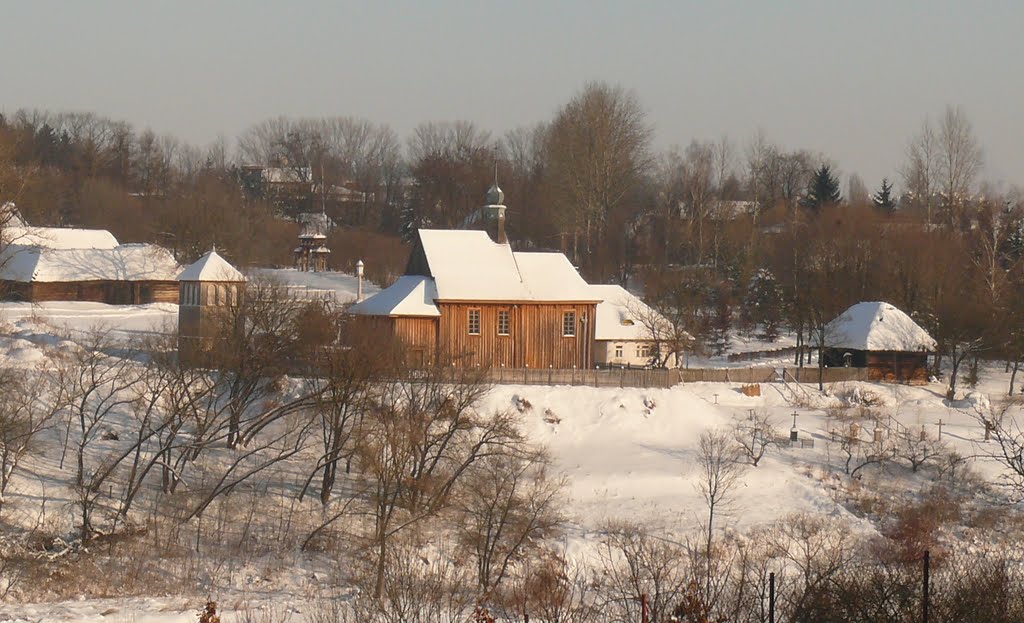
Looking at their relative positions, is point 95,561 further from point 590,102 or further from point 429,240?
point 590,102

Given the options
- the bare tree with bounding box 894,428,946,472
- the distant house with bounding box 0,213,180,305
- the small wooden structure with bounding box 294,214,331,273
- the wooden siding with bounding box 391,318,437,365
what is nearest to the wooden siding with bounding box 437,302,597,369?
the wooden siding with bounding box 391,318,437,365

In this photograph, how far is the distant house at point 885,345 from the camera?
41844 mm

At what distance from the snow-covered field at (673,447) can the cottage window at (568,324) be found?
4218 millimetres

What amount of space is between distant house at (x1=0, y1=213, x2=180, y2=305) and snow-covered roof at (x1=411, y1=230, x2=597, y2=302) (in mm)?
18900

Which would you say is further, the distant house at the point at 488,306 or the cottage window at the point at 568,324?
the cottage window at the point at 568,324

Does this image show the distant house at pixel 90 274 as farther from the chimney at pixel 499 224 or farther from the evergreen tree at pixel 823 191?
the evergreen tree at pixel 823 191

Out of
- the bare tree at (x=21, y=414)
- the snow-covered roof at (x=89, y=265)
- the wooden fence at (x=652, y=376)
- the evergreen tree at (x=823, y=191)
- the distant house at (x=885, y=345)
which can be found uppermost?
the evergreen tree at (x=823, y=191)

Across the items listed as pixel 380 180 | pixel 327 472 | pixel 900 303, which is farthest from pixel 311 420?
pixel 380 180

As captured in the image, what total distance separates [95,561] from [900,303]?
36.3m

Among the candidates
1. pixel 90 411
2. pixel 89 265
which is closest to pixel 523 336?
pixel 90 411

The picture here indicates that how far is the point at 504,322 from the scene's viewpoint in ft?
123

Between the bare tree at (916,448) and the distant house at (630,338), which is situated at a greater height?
the distant house at (630,338)

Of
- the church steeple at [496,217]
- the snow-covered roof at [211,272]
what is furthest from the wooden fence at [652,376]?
the snow-covered roof at [211,272]

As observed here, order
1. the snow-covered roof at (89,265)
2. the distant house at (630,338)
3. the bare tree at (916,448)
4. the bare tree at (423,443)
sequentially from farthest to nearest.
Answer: the snow-covered roof at (89,265) → the distant house at (630,338) → the bare tree at (916,448) → the bare tree at (423,443)
